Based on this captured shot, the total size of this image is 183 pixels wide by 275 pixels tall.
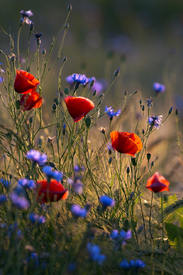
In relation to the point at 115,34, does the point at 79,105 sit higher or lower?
lower

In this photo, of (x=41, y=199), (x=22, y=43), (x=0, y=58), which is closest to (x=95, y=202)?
(x=41, y=199)

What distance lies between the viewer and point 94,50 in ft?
20.7

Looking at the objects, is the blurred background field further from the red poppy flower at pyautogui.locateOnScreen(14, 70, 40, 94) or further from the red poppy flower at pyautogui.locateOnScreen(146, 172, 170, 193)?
the red poppy flower at pyautogui.locateOnScreen(146, 172, 170, 193)

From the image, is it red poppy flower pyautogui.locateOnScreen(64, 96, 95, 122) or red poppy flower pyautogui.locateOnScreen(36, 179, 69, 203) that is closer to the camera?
red poppy flower pyautogui.locateOnScreen(36, 179, 69, 203)

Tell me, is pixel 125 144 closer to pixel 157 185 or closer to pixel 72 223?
pixel 157 185

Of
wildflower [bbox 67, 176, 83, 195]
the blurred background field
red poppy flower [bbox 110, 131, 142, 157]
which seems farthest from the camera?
the blurred background field

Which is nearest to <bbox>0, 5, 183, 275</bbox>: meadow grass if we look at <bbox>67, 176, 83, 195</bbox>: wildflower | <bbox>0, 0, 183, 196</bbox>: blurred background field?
<bbox>67, 176, 83, 195</bbox>: wildflower

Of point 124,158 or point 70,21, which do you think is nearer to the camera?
point 124,158

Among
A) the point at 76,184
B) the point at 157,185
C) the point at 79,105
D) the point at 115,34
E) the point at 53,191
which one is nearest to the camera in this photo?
the point at 76,184

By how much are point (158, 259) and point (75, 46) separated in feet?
17.8

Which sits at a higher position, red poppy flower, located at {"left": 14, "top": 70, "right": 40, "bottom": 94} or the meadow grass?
red poppy flower, located at {"left": 14, "top": 70, "right": 40, "bottom": 94}

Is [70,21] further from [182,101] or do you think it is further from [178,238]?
[178,238]

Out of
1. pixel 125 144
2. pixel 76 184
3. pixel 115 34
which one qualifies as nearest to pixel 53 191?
pixel 76 184

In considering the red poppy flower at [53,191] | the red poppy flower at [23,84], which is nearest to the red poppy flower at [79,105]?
the red poppy flower at [23,84]
